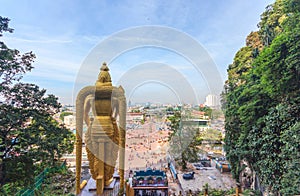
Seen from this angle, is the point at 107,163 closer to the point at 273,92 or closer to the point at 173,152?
the point at 273,92

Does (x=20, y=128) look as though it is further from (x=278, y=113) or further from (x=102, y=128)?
(x=278, y=113)

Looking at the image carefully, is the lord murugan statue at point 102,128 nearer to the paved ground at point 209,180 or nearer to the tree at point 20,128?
the tree at point 20,128

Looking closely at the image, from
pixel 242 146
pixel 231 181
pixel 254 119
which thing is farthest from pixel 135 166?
pixel 254 119

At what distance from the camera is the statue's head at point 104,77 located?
3562 millimetres

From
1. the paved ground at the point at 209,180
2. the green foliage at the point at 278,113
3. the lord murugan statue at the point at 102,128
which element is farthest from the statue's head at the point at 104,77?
the paved ground at the point at 209,180

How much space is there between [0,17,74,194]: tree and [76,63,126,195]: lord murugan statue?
8.98 feet

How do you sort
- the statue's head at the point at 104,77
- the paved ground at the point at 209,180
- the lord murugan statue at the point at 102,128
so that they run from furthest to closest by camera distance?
the paved ground at the point at 209,180
the statue's head at the point at 104,77
the lord murugan statue at the point at 102,128

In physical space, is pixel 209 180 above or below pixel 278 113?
below

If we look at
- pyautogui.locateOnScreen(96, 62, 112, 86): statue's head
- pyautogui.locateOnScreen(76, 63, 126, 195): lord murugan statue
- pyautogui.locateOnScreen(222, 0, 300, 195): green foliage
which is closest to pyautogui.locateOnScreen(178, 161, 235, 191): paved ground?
pyautogui.locateOnScreen(222, 0, 300, 195): green foliage

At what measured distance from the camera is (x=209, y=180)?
33.3 ft

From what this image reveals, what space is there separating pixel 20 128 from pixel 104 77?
3497mm

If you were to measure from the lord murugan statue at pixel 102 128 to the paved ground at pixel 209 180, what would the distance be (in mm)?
6520

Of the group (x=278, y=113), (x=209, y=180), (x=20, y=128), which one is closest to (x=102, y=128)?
(x=20, y=128)


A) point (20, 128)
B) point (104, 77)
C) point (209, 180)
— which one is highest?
point (104, 77)
